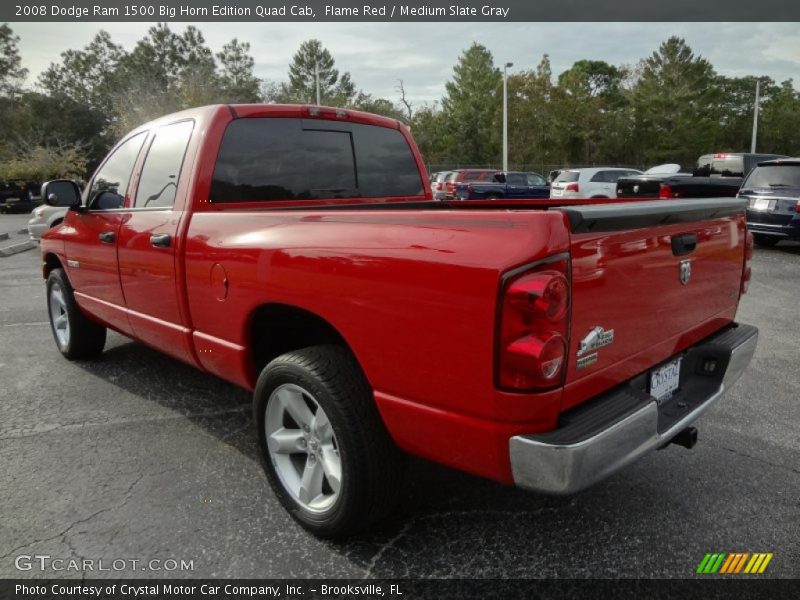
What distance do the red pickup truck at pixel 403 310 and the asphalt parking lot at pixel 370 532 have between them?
0.28 m

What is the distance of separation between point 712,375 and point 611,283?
1.06m

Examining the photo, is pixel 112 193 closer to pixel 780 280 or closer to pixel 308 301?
pixel 308 301

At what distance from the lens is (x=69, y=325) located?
4.71 metres

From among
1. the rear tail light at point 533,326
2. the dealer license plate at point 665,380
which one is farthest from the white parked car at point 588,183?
the rear tail light at point 533,326

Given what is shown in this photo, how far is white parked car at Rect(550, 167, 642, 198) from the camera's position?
1873cm

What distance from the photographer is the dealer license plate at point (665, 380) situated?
92.0 inches

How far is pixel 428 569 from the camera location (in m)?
2.28

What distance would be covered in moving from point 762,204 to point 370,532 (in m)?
10.8

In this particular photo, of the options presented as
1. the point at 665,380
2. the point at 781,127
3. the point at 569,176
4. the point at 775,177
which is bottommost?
the point at 665,380

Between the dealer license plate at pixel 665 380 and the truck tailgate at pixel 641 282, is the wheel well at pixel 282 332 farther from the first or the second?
the dealer license plate at pixel 665 380

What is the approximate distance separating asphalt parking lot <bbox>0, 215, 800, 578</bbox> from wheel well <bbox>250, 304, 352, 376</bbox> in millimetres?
681

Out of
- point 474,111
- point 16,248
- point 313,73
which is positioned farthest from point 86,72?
point 16,248

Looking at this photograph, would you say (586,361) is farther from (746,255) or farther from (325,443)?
(746,255)

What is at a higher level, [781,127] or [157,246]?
[781,127]
